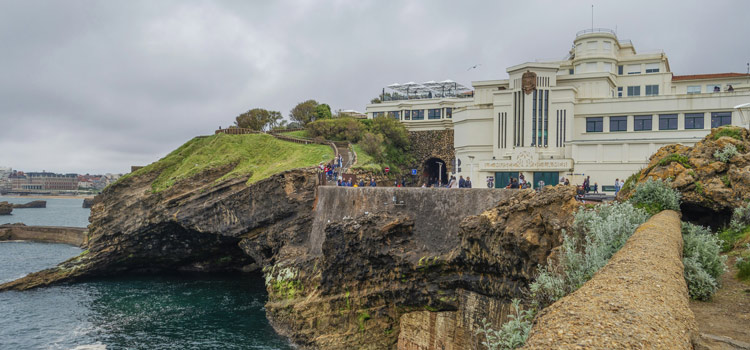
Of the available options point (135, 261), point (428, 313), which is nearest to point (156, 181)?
point (135, 261)

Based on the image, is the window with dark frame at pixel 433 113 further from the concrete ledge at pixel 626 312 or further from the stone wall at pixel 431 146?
the concrete ledge at pixel 626 312

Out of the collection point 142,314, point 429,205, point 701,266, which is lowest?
point 142,314

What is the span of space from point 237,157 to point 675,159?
130 feet

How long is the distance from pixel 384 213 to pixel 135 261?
111ft

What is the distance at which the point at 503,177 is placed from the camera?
1704 inches

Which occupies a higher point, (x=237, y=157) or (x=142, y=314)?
(x=237, y=157)

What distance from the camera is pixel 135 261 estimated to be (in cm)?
4912

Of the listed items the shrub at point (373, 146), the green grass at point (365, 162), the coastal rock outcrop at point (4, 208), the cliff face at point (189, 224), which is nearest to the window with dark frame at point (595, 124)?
the green grass at point (365, 162)

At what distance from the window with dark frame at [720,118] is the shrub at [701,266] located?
117ft

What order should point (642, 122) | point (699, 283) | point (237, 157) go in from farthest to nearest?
point (237, 157) → point (642, 122) → point (699, 283)

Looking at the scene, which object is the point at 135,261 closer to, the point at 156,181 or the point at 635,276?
the point at 156,181

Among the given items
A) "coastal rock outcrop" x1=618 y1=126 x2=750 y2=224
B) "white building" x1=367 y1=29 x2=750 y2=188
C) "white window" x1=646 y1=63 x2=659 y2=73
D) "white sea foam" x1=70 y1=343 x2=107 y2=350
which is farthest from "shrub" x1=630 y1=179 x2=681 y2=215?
"white window" x1=646 y1=63 x2=659 y2=73

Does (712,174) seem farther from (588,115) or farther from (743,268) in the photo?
(588,115)

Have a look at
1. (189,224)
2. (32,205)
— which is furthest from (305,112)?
(32,205)
